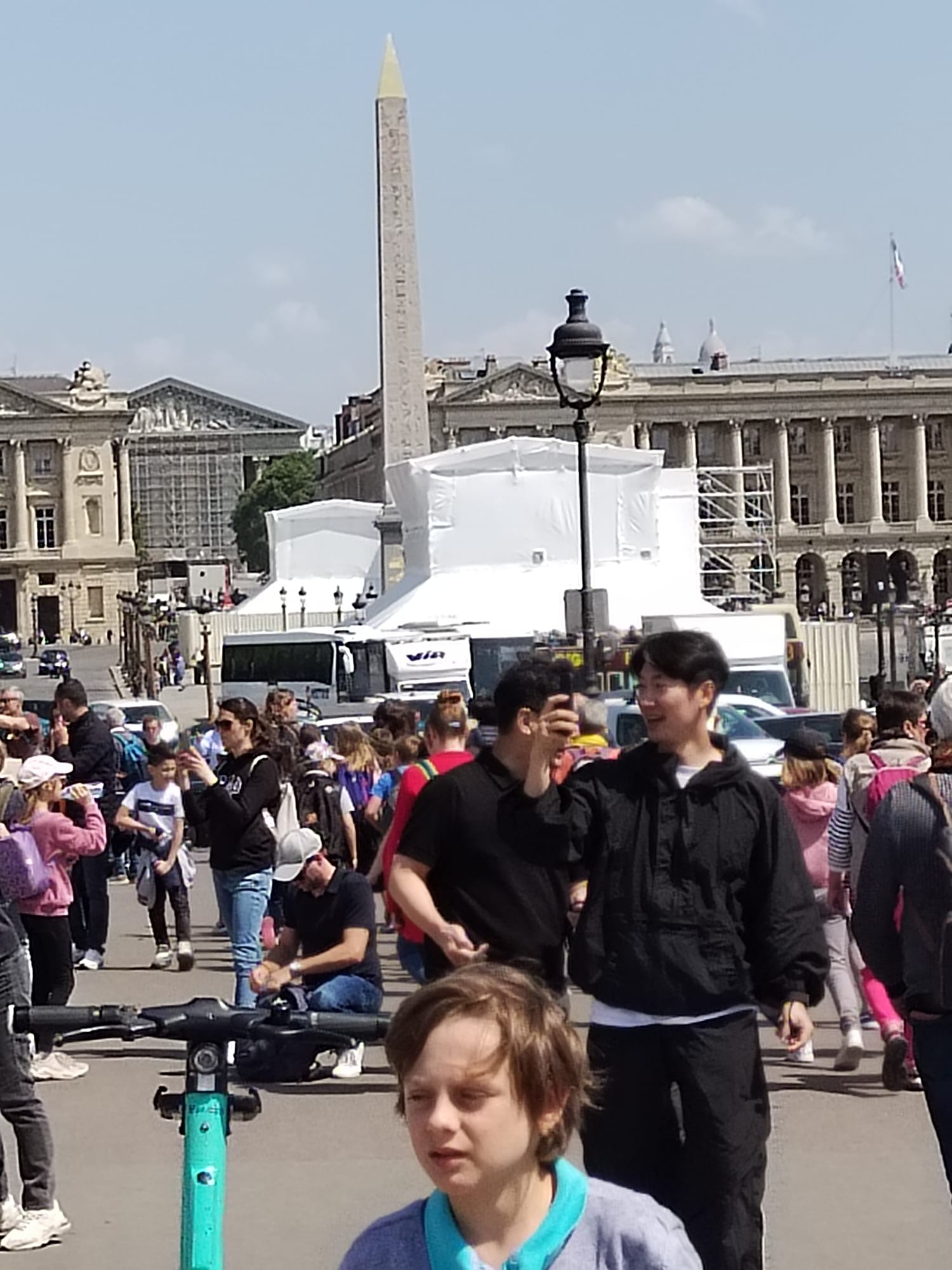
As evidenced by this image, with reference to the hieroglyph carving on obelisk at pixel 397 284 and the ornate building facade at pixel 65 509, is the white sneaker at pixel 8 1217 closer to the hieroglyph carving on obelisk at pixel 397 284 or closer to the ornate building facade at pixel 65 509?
the hieroglyph carving on obelisk at pixel 397 284

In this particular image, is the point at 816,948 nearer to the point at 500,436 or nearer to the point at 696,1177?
the point at 696,1177

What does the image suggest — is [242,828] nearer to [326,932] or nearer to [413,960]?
[413,960]

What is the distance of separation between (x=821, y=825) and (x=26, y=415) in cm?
12498

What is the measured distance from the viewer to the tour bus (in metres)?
46.2

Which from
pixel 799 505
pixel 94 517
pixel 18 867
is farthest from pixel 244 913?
pixel 799 505

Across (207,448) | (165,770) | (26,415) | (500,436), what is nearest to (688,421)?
(500,436)

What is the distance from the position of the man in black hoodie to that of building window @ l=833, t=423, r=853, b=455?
131473 millimetres

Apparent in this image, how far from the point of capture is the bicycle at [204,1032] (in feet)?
12.5

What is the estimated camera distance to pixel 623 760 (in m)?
5.80

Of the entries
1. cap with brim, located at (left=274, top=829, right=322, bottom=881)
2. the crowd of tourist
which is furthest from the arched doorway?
the crowd of tourist

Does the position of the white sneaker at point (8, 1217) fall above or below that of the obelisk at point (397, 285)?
below

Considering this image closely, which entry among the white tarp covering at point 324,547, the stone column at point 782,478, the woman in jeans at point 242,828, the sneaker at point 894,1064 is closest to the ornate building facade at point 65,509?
the stone column at point 782,478

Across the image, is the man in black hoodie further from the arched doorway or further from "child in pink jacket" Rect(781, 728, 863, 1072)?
the arched doorway

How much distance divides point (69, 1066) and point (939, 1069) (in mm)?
5846
